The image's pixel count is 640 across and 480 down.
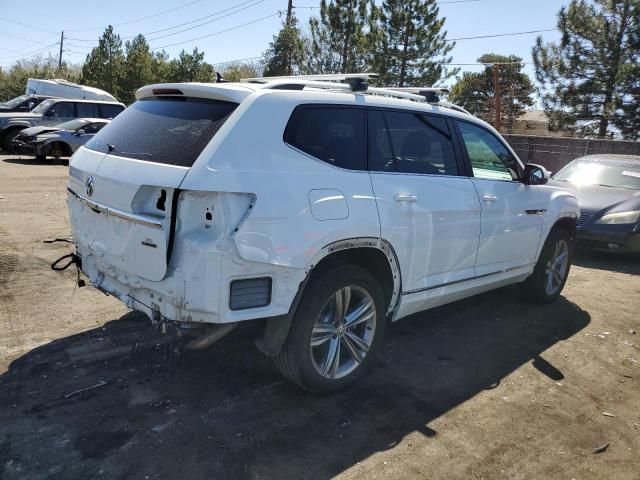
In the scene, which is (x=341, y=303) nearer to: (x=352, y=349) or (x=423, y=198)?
(x=352, y=349)

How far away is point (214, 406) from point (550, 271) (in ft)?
12.9

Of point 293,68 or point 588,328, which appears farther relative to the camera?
point 293,68

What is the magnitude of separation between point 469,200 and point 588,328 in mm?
2101

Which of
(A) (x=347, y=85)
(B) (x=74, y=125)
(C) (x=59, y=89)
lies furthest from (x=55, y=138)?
(A) (x=347, y=85)

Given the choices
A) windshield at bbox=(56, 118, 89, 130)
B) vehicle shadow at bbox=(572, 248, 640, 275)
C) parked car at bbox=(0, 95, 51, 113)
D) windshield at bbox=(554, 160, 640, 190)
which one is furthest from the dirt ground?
parked car at bbox=(0, 95, 51, 113)

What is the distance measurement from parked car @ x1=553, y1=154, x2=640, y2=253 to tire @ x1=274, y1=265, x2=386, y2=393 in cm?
547

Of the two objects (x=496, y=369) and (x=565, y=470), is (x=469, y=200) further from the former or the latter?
(x=565, y=470)

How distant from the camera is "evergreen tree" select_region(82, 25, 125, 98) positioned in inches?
1576

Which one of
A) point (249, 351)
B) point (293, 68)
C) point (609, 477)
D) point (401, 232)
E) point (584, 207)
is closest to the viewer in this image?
point (609, 477)

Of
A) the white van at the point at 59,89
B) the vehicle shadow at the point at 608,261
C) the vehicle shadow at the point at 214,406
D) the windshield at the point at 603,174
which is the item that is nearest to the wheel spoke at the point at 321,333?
the vehicle shadow at the point at 214,406

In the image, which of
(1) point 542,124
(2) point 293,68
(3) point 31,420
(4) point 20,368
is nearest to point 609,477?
(3) point 31,420

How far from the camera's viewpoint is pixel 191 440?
3.09 m

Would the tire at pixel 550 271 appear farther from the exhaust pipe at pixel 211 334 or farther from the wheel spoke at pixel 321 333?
the exhaust pipe at pixel 211 334

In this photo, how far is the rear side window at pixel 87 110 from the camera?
18.1 meters
